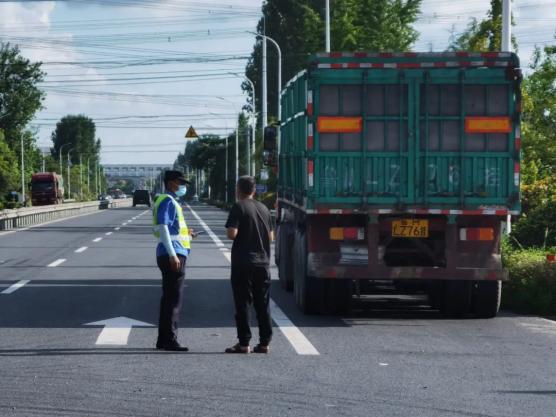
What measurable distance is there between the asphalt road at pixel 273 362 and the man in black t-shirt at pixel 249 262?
34 cm

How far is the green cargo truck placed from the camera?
13219 millimetres

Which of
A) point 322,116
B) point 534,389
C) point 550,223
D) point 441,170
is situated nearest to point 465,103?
point 441,170

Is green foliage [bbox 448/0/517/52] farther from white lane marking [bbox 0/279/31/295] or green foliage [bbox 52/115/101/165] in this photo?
green foliage [bbox 52/115/101/165]

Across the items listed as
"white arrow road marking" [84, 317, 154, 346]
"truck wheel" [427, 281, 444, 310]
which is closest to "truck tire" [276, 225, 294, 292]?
"truck wheel" [427, 281, 444, 310]

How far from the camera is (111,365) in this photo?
9.83m

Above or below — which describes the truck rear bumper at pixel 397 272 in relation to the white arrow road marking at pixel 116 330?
above

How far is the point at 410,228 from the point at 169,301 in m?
3.56

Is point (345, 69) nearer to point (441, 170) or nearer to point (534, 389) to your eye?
point (441, 170)

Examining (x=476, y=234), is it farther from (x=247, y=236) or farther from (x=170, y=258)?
(x=170, y=258)

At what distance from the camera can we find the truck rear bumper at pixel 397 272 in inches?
520

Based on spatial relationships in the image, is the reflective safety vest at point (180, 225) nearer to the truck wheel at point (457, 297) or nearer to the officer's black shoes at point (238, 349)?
the officer's black shoes at point (238, 349)

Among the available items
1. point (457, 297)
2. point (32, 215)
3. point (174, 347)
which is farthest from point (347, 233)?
point (32, 215)

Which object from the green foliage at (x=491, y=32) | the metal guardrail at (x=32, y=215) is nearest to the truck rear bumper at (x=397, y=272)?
the green foliage at (x=491, y=32)

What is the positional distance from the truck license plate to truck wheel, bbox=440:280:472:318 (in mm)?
799
